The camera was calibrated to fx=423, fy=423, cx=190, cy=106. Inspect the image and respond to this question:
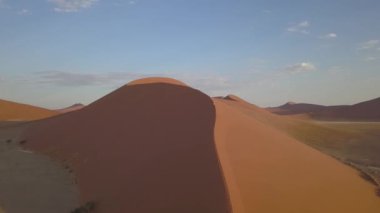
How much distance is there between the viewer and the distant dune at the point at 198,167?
9.40 metres

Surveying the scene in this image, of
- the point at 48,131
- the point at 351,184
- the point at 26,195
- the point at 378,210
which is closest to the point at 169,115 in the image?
the point at 26,195

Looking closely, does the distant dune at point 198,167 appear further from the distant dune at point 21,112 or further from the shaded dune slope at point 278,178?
the distant dune at point 21,112

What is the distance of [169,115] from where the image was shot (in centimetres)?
1411

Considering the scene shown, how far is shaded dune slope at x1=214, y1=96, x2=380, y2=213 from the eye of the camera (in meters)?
9.38

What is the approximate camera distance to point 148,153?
12070mm

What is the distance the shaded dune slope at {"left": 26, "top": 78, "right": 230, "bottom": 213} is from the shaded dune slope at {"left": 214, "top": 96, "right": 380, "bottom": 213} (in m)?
0.48

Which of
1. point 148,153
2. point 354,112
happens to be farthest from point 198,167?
point 354,112

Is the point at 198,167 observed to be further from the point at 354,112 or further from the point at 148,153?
the point at 354,112

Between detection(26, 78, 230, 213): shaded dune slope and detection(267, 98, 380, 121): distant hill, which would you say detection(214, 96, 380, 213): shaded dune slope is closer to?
detection(26, 78, 230, 213): shaded dune slope

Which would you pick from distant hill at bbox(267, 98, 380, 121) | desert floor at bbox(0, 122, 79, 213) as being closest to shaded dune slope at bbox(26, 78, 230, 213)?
desert floor at bbox(0, 122, 79, 213)

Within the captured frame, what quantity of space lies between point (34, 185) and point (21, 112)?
42.4m

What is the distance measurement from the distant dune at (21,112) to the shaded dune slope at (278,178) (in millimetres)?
41075

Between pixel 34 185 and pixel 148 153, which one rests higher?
pixel 148 153

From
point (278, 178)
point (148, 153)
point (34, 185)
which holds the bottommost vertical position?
point (34, 185)
